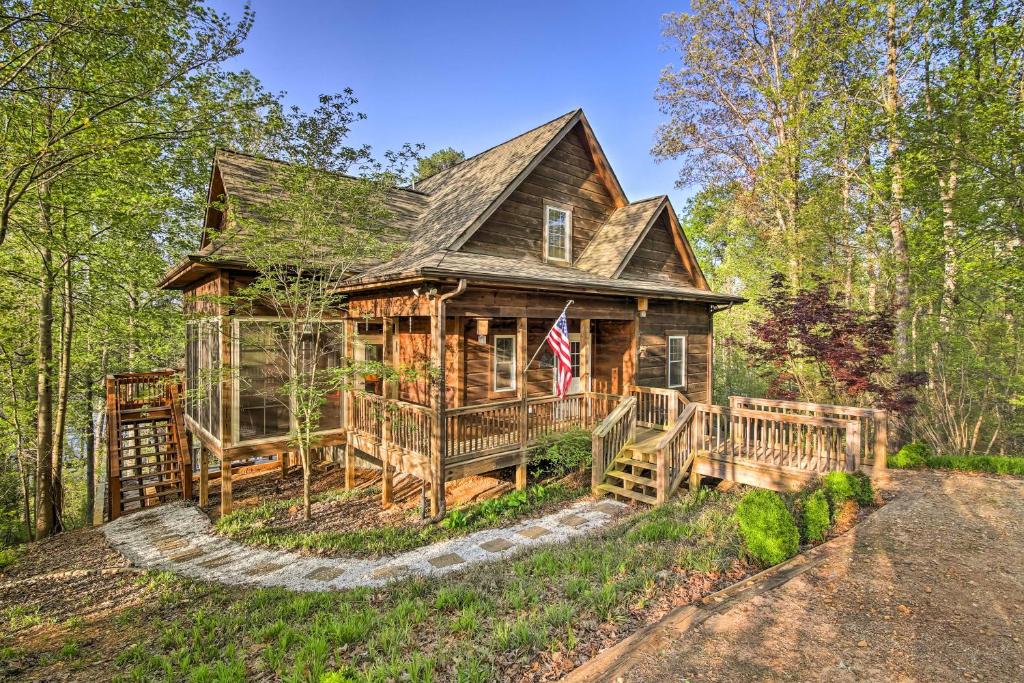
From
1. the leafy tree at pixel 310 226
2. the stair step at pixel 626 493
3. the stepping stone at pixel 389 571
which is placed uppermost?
the leafy tree at pixel 310 226

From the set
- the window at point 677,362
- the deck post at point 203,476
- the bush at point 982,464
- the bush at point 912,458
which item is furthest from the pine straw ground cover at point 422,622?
the window at point 677,362

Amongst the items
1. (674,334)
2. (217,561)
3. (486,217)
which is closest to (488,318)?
Answer: (486,217)

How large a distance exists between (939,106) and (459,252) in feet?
37.5

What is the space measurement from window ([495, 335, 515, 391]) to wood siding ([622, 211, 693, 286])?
156 inches

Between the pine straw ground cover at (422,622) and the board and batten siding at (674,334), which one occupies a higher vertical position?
the board and batten siding at (674,334)

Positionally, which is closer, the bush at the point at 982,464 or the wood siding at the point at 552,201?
the bush at the point at 982,464

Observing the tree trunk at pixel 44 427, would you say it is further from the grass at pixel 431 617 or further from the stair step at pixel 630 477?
the stair step at pixel 630 477

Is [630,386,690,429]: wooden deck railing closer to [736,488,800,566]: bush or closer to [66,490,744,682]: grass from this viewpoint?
[66,490,744,682]: grass

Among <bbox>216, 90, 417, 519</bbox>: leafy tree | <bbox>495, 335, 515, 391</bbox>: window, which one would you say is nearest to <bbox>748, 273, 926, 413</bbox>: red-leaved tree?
<bbox>495, 335, 515, 391</bbox>: window

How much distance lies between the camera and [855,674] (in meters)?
3.44

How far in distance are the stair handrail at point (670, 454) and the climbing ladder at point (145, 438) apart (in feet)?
36.1

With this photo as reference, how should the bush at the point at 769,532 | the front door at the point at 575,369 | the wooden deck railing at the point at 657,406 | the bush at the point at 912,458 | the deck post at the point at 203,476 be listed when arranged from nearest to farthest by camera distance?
the bush at the point at 769,532 < the bush at the point at 912,458 < the wooden deck railing at the point at 657,406 < the deck post at the point at 203,476 < the front door at the point at 575,369

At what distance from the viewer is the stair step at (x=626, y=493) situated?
8.41 metres

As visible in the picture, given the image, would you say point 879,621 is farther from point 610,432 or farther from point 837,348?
point 837,348
